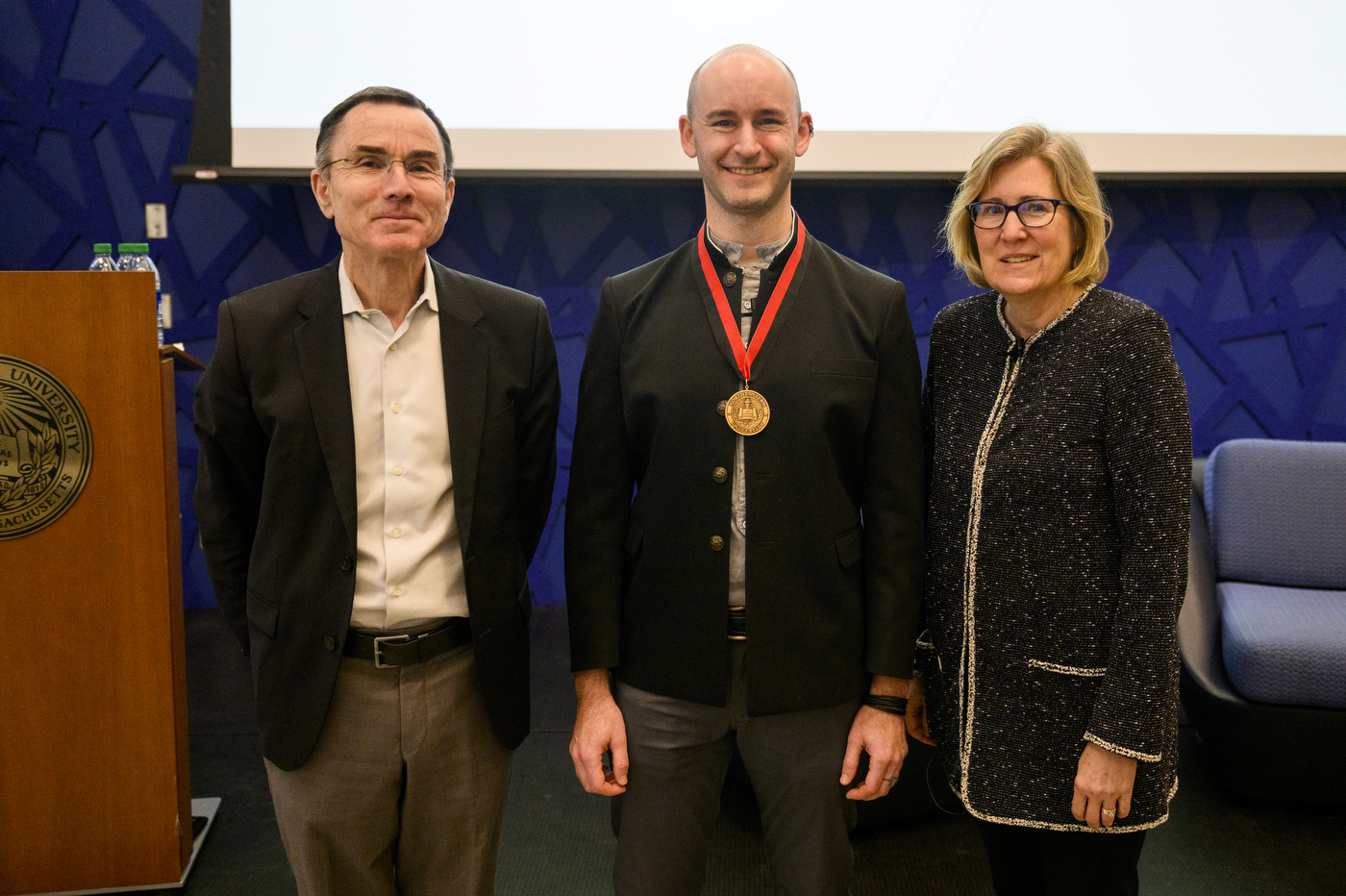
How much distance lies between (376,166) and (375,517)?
578 millimetres

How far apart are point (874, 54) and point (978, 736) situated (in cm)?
309

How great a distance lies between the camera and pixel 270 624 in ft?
4.55

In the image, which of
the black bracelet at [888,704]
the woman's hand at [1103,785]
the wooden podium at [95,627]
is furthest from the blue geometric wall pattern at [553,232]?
the woman's hand at [1103,785]

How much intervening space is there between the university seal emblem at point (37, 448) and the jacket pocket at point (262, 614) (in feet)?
2.99

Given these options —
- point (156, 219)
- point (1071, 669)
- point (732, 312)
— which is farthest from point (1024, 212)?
point (156, 219)

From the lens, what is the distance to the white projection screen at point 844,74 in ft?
11.7

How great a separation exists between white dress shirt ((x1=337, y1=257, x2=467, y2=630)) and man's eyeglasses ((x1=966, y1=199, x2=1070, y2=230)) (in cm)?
95

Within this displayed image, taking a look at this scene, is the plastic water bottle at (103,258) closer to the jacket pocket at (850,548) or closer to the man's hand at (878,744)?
Answer: the jacket pocket at (850,548)

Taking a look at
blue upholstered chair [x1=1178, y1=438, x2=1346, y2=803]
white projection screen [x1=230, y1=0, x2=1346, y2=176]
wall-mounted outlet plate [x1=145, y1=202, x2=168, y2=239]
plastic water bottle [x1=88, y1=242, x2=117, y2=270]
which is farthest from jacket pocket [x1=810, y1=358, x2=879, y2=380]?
wall-mounted outlet plate [x1=145, y1=202, x2=168, y2=239]

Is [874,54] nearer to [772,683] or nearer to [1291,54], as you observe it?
[1291,54]

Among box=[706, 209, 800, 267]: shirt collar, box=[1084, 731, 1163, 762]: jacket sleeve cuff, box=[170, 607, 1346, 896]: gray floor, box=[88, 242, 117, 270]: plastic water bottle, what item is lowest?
box=[170, 607, 1346, 896]: gray floor

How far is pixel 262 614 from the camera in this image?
1.40m

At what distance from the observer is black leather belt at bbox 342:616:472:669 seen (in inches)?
54.0

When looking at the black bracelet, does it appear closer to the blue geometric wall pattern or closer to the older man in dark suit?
the older man in dark suit
